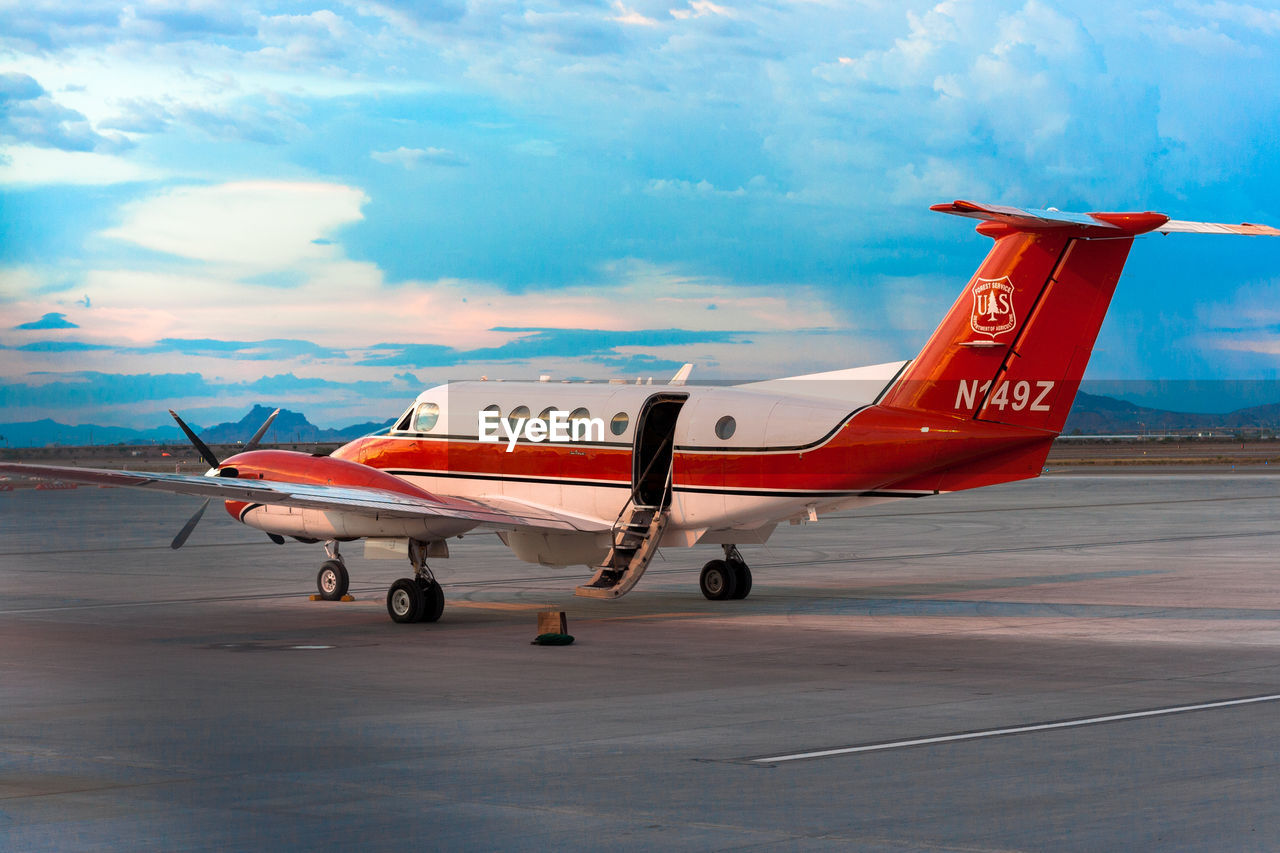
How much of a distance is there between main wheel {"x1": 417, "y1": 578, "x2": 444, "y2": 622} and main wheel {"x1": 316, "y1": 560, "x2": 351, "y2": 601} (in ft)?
10.8

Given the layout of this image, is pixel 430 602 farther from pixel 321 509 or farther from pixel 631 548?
pixel 631 548

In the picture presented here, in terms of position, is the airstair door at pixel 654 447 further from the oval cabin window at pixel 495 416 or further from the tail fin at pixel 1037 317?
the tail fin at pixel 1037 317

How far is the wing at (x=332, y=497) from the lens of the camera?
59.3 feet

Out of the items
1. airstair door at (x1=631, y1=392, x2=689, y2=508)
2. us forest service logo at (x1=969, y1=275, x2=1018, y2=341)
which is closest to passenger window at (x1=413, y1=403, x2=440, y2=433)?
airstair door at (x1=631, y1=392, x2=689, y2=508)

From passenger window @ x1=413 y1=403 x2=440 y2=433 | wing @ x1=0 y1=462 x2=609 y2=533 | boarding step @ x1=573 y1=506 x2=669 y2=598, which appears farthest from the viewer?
passenger window @ x1=413 y1=403 x2=440 y2=433

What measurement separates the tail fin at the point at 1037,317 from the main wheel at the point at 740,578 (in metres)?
4.51

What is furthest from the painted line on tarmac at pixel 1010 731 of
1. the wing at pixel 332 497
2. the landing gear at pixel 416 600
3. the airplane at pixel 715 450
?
the landing gear at pixel 416 600

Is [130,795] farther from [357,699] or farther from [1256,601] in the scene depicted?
[1256,601]

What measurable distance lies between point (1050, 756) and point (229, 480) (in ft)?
41.8

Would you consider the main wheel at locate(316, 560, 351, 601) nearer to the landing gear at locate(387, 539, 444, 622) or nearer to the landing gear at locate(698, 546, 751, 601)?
the landing gear at locate(387, 539, 444, 622)

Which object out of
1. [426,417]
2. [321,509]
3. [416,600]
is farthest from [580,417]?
[321,509]

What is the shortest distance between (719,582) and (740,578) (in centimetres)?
33

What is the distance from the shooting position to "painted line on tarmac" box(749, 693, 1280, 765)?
10.1m

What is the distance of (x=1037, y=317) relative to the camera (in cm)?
1892
